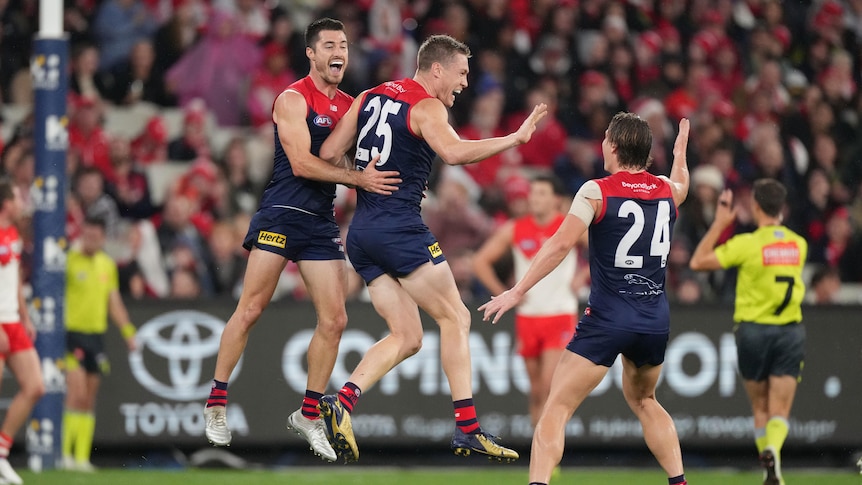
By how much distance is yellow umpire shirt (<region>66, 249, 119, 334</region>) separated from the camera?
1423 centimetres

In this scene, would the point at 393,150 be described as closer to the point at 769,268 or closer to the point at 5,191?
the point at 769,268

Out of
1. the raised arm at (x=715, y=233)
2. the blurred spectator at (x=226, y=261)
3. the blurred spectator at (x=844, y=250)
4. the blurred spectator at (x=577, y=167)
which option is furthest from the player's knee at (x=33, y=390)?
the blurred spectator at (x=844, y=250)

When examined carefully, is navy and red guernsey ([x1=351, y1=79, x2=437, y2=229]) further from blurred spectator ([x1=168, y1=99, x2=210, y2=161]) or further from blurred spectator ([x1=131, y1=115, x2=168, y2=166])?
blurred spectator ([x1=131, y1=115, x2=168, y2=166])

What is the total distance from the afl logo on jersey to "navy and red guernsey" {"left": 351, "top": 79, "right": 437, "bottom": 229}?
1.28 feet

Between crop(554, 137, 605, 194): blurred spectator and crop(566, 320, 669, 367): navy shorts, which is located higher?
crop(554, 137, 605, 194): blurred spectator

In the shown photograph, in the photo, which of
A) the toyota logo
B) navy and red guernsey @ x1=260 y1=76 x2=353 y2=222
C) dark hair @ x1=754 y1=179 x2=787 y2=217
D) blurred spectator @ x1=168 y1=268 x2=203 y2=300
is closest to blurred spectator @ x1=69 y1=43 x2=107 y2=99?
blurred spectator @ x1=168 y1=268 x2=203 y2=300

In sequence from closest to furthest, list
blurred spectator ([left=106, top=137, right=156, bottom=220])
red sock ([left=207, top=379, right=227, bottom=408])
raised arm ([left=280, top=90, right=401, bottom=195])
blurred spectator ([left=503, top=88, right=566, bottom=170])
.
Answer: raised arm ([left=280, top=90, right=401, bottom=195])
red sock ([left=207, top=379, right=227, bottom=408])
blurred spectator ([left=106, top=137, right=156, bottom=220])
blurred spectator ([left=503, top=88, right=566, bottom=170])

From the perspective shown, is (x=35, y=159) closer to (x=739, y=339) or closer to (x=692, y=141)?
(x=739, y=339)

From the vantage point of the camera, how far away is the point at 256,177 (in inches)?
645

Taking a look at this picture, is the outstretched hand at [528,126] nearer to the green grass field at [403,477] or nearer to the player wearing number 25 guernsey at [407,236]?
the player wearing number 25 guernsey at [407,236]

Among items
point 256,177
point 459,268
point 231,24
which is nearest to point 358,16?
point 231,24

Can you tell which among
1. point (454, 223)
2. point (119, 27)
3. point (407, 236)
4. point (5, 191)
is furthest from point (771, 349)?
point (119, 27)

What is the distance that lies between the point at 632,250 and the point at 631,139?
72cm

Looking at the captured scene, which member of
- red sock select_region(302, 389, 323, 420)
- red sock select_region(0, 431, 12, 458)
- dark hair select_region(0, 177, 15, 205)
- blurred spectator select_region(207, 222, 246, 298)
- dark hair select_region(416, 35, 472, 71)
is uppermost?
dark hair select_region(416, 35, 472, 71)
